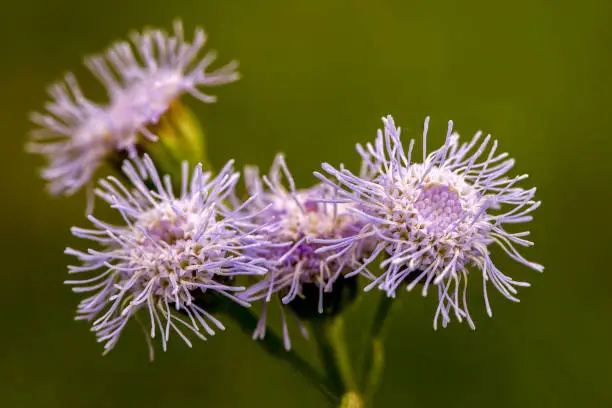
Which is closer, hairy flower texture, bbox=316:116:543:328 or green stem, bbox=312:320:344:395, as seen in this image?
hairy flower texture, bbox=316:116:543:328

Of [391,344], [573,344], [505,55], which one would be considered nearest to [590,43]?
[505,55]

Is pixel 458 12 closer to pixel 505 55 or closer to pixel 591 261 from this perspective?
pixel 505 55

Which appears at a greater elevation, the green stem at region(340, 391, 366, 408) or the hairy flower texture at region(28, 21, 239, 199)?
the hairy flower texture at region(28, 21, 239, 199)

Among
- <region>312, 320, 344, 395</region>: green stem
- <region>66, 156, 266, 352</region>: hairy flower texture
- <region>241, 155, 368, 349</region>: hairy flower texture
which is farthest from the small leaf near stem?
<region>66, 156, 266, 352</region>: hairy flower texture

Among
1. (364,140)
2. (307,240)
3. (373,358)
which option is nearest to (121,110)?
(307,240)

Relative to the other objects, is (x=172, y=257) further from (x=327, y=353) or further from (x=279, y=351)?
(x=327, y=353)

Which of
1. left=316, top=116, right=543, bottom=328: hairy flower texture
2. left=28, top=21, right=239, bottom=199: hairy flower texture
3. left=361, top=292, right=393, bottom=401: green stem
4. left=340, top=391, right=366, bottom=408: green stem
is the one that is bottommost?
left=340, top=391, right=366, bottom=408: green stem

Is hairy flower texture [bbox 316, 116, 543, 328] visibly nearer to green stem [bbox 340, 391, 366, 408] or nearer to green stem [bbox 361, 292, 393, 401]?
green stem [bbox 361, 292, 393, 401]
